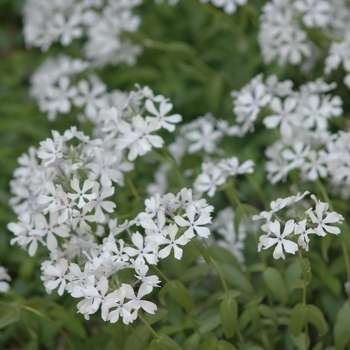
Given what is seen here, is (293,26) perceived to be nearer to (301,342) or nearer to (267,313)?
(267,313)

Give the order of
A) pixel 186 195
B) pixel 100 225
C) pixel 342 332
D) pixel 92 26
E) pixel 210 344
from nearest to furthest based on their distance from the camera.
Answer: pixel 186 195, pixel 210 344, pixel 342 332, pixel 100 225, pixel 92 26

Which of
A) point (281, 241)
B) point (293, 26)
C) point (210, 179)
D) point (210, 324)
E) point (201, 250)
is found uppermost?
point (293, 26)

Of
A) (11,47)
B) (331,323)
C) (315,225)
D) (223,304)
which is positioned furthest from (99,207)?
(11,47)

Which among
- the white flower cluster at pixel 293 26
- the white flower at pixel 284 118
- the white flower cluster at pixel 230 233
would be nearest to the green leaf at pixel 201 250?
the white flower cluster at pixel 230 233

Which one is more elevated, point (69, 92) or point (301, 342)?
point (69, 92)

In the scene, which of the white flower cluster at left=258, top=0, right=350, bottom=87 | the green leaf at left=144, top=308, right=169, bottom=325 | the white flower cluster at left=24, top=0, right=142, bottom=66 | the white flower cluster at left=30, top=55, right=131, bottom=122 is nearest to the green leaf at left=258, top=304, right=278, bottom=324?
the green leaf at left=144, top=308, right=169, bottom=325

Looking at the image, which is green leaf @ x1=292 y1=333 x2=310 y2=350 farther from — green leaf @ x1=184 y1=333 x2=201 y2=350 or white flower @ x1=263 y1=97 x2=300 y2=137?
white flower @ x1=263 y1=97 x2=300 y2=137

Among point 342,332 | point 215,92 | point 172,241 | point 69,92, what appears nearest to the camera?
point 172,241

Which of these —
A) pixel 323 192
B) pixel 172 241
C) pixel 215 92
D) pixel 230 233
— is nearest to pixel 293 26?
pixel 215 92
